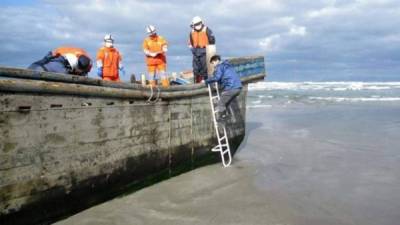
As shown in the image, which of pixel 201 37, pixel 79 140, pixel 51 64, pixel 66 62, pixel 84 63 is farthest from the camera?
pixel 201 37

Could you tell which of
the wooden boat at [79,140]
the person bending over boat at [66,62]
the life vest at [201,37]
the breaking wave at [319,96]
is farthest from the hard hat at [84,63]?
the breaking wave at [319,96]

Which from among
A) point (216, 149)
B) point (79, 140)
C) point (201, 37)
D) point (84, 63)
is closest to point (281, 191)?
point (216, 149)

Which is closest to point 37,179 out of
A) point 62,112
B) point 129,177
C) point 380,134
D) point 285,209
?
point 62,112

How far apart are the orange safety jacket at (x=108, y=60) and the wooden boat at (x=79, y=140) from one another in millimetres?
1613

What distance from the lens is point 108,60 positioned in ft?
32.0

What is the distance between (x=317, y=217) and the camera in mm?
6750

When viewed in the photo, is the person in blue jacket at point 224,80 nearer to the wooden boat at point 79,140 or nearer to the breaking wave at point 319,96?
the wooden boat at point 79,140

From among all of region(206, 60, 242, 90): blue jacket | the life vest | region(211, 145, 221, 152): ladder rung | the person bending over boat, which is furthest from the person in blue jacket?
the person bending over boat

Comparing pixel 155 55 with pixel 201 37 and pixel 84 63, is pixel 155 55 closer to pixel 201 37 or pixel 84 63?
pixel 201 37

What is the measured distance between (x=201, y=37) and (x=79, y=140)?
5.48m

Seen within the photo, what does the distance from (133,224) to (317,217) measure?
2.74 m

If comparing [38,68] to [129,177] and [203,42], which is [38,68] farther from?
[203,42]

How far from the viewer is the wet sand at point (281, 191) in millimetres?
6754

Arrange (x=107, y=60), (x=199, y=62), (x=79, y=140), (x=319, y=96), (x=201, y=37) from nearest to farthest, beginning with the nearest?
(x=79, y=140) < (x=107, y=60) < (x=201, y=37) < (x=199, y=62) < (x=319, y=96)
